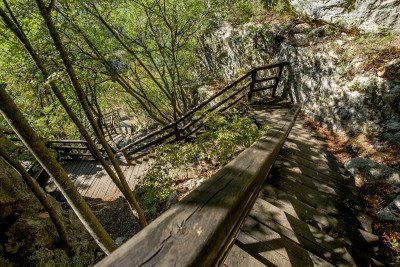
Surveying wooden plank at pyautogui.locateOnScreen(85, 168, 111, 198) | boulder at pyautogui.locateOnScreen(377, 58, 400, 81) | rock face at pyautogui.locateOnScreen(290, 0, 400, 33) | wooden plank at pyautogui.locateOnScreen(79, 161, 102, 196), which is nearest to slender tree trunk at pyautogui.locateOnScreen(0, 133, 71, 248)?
wooden plank at pyautogui.locateOnScreen(85, 168, 111, 198)

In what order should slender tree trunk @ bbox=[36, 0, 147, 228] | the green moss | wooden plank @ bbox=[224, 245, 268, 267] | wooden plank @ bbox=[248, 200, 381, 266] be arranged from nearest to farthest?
wooden plank @ bbox=[224, 245, 268, 267] < wooden plank @ bbox=[248, 200, 381, 266] < slender tree trunk @ bbox=[36, 0, 147, 228] < the green moss

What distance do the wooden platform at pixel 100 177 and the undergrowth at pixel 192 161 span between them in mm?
1296

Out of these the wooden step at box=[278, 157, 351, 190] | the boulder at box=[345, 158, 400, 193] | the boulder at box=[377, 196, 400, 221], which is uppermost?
the wooden step at box=[278, 157, 351, 190]

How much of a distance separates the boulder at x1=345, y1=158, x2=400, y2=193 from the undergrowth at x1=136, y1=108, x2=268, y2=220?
7.11 feet

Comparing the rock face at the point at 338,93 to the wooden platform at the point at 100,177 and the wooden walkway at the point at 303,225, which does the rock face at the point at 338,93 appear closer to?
the wooden walkway at the point at 303,225

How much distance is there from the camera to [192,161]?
6.54m

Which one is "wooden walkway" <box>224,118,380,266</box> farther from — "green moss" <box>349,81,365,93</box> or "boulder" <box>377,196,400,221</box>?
"green moss" <box>349,81,365,93</box>

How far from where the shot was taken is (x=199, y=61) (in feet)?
55.6

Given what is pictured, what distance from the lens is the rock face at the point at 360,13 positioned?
640cm

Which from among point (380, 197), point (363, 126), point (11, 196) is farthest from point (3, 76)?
point (363, 126)

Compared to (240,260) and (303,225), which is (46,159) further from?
(303,225)

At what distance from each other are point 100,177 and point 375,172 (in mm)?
9545

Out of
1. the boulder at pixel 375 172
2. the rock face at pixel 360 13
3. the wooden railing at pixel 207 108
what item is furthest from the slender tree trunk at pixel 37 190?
the rock face at pixel 360 13

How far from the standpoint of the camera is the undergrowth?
18.2 ft
